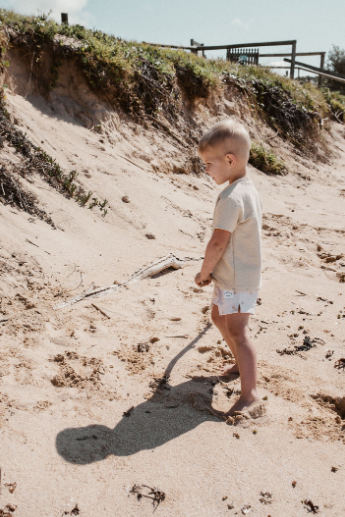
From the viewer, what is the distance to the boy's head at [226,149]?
2.30 m

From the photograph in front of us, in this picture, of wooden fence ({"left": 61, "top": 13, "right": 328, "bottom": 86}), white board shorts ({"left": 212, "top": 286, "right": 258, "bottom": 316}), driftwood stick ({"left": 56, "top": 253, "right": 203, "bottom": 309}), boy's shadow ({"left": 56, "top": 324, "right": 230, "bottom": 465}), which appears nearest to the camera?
boy's shadow ({"left": 56, "top": 324, "right": 230, "bottom": 465})

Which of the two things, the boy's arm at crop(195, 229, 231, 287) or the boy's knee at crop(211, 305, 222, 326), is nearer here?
the boy's arm at crop(195, 229, 231, 287)

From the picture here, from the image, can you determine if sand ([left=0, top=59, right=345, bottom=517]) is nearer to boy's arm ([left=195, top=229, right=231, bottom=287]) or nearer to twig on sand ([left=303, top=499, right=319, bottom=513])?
twig on sand ([left=303, top=499, right=319, bottom=513])

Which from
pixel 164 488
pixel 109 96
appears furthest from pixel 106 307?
pixel 109 96

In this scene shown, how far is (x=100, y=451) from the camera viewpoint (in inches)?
82.4

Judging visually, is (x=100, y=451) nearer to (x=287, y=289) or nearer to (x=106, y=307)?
(x=106, y=307)

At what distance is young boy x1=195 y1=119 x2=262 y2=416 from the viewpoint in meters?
2.30

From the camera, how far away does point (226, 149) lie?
2322mm

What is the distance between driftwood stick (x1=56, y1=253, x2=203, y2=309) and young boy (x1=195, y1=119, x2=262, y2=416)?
1.35 meters

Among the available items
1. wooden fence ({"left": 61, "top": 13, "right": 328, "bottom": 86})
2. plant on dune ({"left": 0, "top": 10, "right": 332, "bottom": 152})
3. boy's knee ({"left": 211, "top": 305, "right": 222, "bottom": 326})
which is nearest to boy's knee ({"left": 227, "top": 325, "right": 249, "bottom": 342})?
boy's knee ({"left": 211, "top": 305, "right": 222, "bottom": 326})

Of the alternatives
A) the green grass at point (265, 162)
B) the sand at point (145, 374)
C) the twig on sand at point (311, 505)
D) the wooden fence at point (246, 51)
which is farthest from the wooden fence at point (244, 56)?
the twig on sand at point (311, 505)

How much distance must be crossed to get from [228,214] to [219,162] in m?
0.31

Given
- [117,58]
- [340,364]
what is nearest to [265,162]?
[117,58]

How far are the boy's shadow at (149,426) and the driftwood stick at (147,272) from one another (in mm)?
1105
